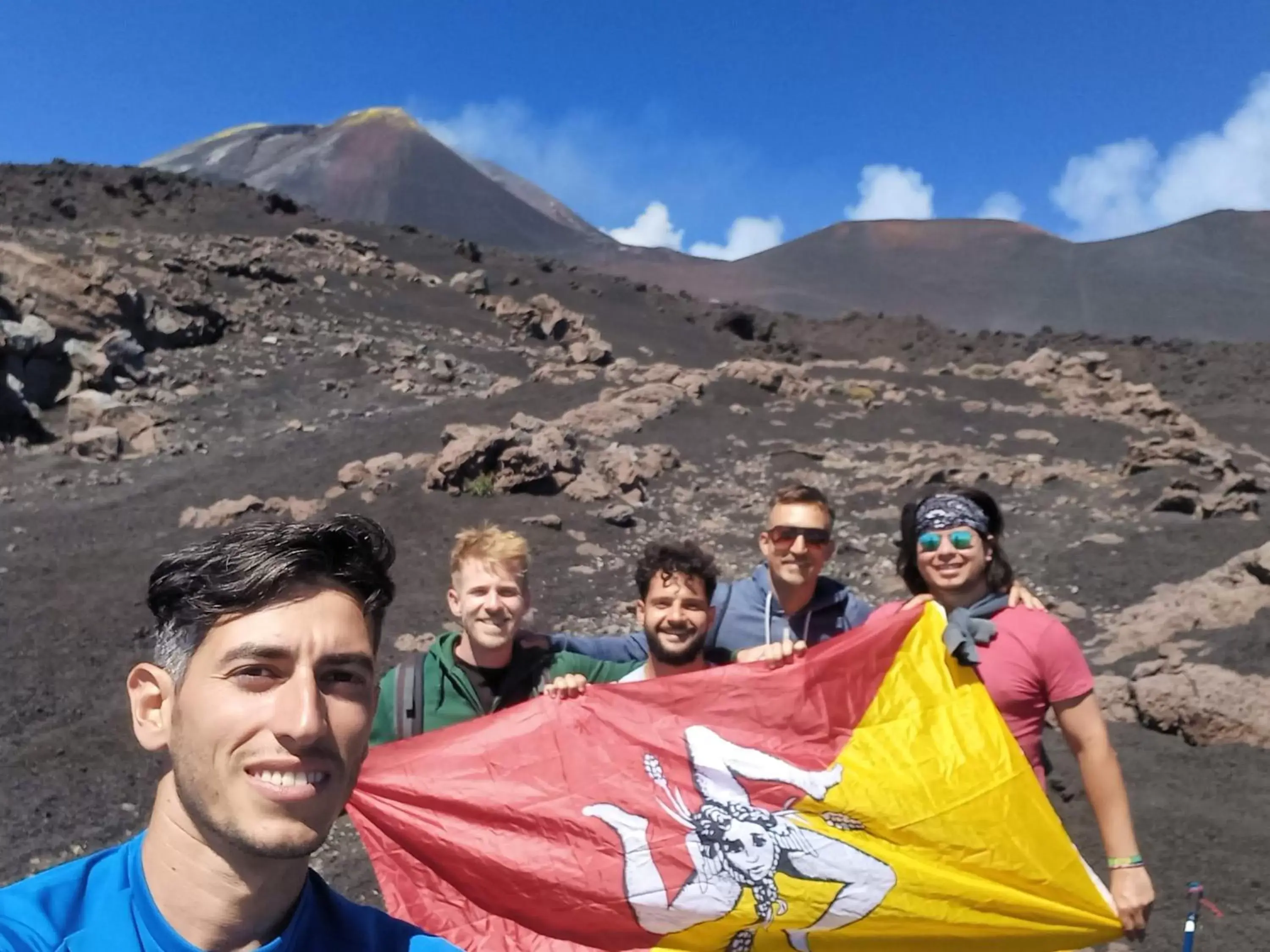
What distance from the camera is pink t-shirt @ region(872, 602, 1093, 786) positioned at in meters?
2.60

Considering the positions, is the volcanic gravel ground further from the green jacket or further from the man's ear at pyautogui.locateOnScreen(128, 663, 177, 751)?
the man's ear at pyautogui.locateOnScreen(128, 663, 177, 751)

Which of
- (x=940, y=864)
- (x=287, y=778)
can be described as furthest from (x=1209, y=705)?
(x=287, y=778)

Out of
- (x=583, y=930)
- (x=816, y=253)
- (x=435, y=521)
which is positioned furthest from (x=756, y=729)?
(x=816, y=253)

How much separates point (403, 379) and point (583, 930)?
18939mm

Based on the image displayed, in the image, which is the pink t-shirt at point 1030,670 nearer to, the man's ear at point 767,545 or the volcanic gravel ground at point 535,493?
the man's ear at point 767,545

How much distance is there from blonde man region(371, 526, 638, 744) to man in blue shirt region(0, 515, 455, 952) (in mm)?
1496

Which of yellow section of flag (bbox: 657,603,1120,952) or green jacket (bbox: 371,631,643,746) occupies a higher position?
green jacket (bbox: 371,631,643,746)

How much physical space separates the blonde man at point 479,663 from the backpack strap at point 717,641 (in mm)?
427

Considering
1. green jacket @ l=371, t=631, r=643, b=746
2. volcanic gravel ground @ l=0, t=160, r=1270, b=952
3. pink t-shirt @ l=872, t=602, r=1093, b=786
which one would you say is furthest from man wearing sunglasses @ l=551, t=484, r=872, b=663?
volcanic gravel ground @ l=0, t=160, r=1270, b=952

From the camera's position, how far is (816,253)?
172ft

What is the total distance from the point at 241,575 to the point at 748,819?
188 centimetres

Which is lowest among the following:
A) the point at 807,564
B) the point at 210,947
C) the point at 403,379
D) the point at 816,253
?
the point at 210,947

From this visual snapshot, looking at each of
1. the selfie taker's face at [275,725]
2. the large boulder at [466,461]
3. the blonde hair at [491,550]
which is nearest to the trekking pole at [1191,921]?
the blonde hair at [491,550]

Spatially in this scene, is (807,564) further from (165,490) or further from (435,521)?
(165,490)
